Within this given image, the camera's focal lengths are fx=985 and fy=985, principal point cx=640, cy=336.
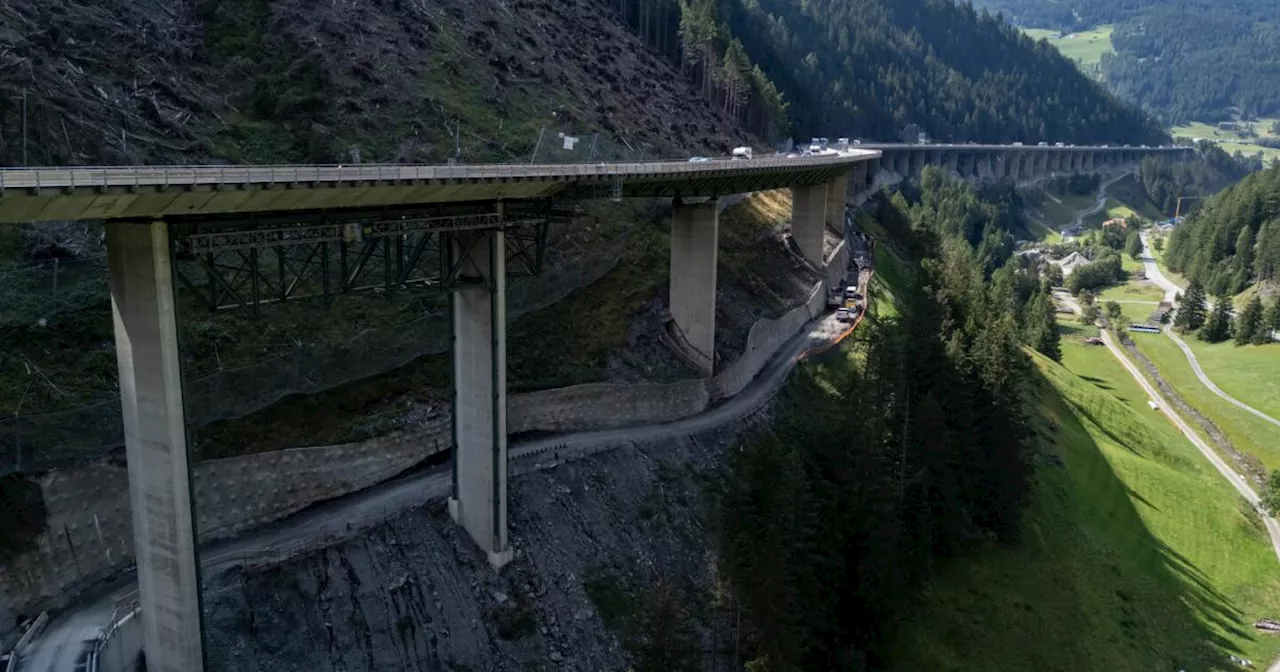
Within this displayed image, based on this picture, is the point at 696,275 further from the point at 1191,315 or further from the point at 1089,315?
the point at 1191,315

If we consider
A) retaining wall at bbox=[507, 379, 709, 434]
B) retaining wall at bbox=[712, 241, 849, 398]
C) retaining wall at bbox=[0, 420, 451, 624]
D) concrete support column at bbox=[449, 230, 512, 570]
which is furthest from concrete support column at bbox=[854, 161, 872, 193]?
retaining wall at bbox=[0, 420, 451, 624]

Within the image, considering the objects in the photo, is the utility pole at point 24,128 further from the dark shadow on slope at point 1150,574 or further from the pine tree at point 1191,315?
the pine tree at point 1191,315

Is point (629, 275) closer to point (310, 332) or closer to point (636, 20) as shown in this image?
point (310, 332)

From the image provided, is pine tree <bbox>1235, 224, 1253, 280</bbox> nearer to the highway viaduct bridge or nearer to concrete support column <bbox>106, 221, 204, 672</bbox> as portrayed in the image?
the highway viaduct bridge

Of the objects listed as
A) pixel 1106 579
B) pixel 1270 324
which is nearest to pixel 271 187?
pixel 1106 579

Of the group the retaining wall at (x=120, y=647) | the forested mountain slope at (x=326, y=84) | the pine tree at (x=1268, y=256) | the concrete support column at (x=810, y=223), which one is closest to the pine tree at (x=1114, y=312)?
the pine tree at (x=1268, y=256)

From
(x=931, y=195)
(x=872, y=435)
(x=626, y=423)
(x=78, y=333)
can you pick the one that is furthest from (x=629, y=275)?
(x=931, y=195)
